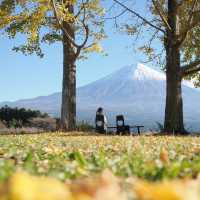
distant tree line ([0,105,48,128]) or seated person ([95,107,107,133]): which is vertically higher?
distant tree line ([0,105,48,128])

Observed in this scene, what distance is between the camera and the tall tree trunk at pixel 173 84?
29.3 meters

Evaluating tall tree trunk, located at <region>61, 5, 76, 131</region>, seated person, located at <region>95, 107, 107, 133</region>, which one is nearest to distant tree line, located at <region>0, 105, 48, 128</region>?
tall tree trunk, located at <region>61, 5, 76, 131</region>

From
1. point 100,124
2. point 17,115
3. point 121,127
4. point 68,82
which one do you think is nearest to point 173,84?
point 100,124

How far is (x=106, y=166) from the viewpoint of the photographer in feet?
14.8

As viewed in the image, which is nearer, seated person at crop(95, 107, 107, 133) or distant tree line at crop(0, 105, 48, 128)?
seated person at crop(95, 107, 107, 133)

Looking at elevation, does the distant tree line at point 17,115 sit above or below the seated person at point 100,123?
above

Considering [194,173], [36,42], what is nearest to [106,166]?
[194,173]

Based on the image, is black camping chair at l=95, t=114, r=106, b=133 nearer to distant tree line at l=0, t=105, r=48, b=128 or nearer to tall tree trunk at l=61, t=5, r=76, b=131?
tall tree trunk at l=61, t=5, r=76, b=131

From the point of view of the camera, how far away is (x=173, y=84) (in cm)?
2992

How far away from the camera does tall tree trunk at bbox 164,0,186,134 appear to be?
29.3 m

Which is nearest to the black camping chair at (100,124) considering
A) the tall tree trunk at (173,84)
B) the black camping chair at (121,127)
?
the black camping chair at (121,127)

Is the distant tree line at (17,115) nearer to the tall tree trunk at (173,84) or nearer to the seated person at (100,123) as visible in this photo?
the seated person at (100,123)

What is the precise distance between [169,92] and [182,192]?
93.2 ft

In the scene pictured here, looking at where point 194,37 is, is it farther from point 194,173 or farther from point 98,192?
point 98,192
